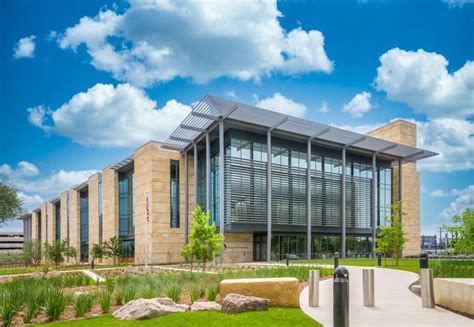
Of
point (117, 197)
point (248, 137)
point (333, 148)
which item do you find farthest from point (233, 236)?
point (117, 197)

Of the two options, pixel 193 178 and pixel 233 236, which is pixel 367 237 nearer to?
pixel 233 236

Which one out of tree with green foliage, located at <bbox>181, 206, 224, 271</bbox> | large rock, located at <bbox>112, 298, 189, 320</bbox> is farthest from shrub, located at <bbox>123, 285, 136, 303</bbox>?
tree with green foliage, located at <bbox>181, 206, 224, 271</bbox>

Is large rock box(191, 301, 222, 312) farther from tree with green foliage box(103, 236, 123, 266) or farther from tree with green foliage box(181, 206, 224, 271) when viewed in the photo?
tree with green foliage box(103, 236, 123, 266)

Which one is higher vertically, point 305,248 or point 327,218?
point 327,218

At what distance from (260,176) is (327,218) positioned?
10.5 m

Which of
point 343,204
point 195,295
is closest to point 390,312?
point 195,295

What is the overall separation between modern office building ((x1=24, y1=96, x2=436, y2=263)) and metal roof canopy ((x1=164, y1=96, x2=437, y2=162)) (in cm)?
10

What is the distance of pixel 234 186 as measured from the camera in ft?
136

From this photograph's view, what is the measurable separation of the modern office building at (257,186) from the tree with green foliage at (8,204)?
11.6m

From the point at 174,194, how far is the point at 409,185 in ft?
106

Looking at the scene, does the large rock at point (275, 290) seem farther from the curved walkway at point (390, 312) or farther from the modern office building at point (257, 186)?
the modern office building at point (257, 186)

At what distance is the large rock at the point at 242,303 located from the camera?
10000 millimetres

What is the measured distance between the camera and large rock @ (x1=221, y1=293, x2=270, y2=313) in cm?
1000

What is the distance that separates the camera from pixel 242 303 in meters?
10.1
